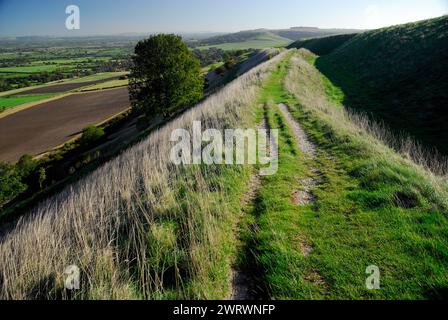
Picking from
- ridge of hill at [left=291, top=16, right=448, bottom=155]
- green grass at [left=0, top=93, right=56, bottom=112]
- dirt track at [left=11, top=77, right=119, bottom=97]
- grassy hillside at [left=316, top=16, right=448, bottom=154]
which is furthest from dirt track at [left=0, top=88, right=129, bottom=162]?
ridge of hill at [left=291, top=16, right=448, bottom=155]

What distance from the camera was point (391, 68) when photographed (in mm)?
29625

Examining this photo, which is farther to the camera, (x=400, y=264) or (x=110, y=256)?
(x=110, y=256)

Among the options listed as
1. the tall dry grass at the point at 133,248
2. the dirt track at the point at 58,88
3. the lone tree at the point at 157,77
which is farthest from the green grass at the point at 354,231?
the dirt track at the point at 58,88

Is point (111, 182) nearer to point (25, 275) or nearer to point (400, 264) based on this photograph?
point (25, 275)

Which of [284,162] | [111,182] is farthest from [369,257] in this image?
[111,182]

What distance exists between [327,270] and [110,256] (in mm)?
3767

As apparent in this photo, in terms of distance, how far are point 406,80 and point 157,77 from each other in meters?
26.1

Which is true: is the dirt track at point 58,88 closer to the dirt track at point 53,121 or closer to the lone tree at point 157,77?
the dirt track at point 53,121

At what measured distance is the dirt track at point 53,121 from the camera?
4659 cm

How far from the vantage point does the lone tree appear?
32469 mm

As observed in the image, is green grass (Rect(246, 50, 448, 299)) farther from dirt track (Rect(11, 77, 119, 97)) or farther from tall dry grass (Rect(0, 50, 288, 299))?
dirt track (Rect(11, 77, 119, 97))
